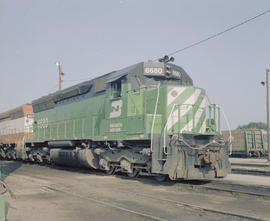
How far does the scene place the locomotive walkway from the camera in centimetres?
549

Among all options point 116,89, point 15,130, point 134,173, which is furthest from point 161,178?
point 15,130

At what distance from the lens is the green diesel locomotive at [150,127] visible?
8.56m

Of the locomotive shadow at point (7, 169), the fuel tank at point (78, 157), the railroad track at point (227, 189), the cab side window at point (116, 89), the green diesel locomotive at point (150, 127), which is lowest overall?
the locomotive shadow at point (7, 169)

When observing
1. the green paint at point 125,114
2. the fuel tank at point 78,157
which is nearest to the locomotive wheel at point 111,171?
the fuel tank at point 78,157

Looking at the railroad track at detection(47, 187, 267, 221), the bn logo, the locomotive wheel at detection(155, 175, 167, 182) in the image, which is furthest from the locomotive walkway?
the bn logo

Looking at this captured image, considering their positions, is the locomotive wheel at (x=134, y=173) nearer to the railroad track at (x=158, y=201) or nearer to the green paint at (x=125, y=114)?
the green paint at (x=125, y=114)

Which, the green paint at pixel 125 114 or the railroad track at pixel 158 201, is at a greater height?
the green paint at pixel 125 114

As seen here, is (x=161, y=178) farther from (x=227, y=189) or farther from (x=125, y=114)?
(x=125, y=114)

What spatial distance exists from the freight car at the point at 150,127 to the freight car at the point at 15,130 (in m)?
6.50

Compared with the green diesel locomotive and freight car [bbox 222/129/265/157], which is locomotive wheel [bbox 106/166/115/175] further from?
freight car [bbox 222/129/265/157]

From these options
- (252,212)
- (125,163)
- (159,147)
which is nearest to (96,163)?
(125,163)

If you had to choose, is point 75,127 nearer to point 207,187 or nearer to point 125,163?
point 125,163

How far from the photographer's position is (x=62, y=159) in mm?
13539

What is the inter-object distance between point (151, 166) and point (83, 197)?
8.32ft
